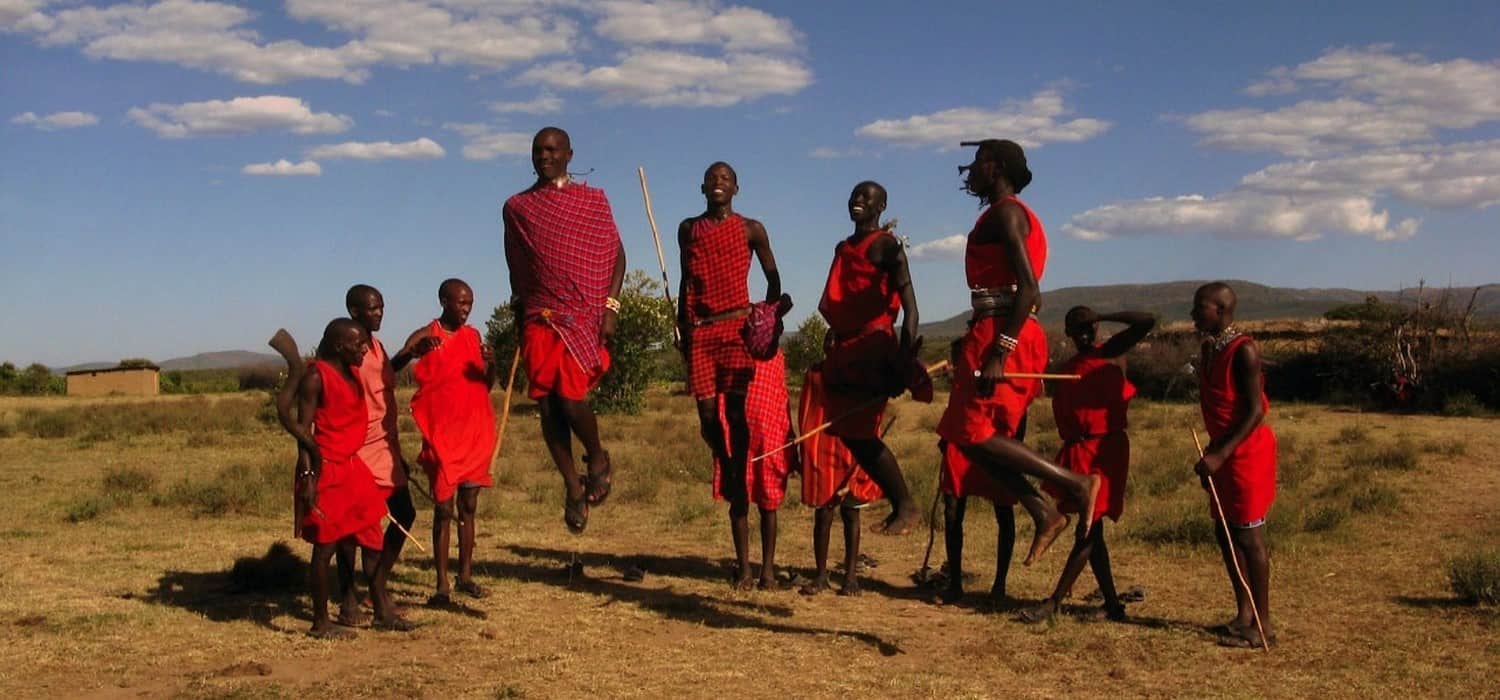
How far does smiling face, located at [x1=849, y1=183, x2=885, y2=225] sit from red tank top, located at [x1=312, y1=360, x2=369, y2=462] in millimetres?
2847

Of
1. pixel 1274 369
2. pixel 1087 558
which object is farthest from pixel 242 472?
pixel 1274 369

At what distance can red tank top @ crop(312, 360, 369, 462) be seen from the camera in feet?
21.2

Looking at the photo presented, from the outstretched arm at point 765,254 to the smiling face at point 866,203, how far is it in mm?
618

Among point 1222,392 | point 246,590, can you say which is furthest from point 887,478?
point 246,590

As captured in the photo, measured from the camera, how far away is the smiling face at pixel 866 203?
7457mm

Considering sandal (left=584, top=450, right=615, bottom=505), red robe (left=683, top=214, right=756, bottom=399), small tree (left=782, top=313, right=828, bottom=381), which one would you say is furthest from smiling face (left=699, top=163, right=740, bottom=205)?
small tree (left=782, top=313, right=828, bottom=381)

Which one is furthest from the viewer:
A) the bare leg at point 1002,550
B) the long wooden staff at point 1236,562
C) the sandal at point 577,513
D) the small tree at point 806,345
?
the small tree at point 806,345

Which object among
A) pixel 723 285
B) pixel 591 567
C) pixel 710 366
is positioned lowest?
pixel 591 567

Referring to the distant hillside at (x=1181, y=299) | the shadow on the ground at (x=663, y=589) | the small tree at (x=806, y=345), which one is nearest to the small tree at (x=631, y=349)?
the small tree at (x=806, y=345)

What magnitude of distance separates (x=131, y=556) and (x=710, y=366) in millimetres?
4576

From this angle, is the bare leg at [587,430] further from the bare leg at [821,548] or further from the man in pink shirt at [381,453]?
the bare leg at [821,548]

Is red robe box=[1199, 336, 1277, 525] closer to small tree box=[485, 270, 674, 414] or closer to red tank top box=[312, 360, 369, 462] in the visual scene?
red tank top box=[312, 360, 369, 462]

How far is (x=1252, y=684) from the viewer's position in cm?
580

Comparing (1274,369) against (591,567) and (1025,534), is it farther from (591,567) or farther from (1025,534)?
(591,567)
